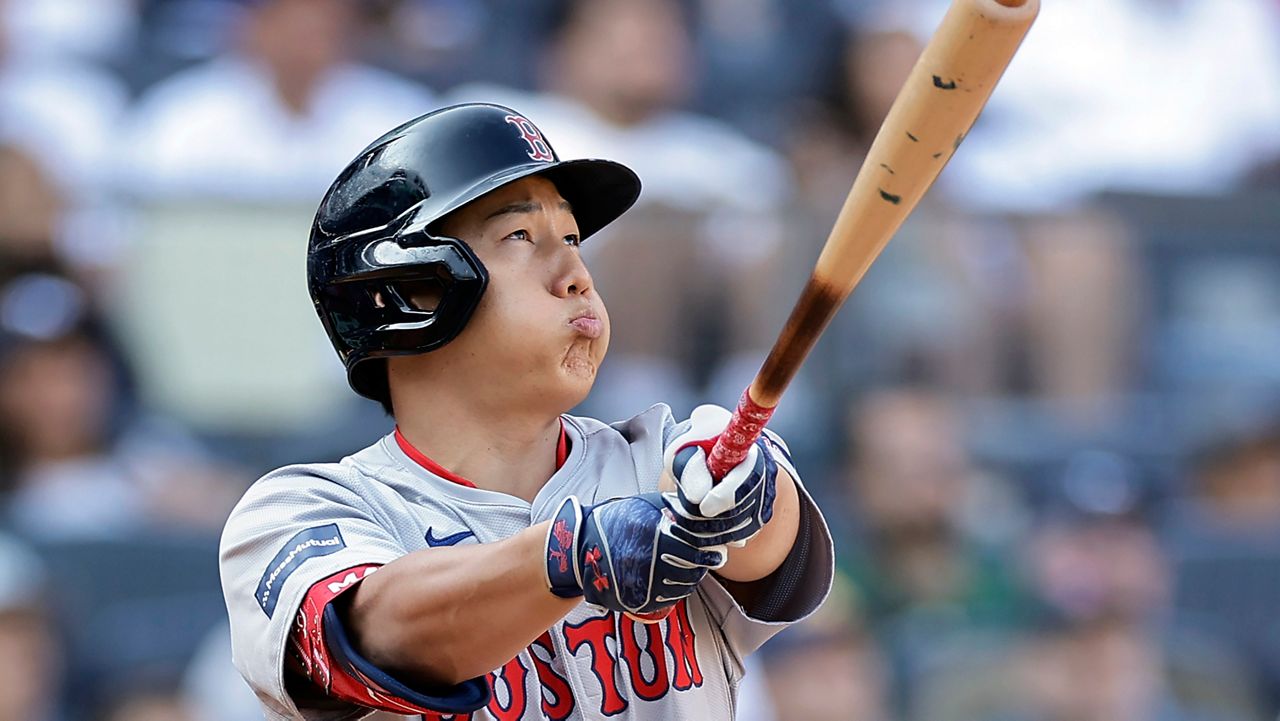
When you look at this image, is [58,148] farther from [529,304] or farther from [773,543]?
[773,543]

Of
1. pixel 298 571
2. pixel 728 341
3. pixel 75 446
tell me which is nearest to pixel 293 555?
pixel 298 571

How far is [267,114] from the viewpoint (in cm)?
616

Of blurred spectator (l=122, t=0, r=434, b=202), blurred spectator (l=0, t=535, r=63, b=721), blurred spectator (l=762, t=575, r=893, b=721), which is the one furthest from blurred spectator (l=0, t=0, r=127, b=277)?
blurred spectator (l=762, t=575, r=893, b=721)

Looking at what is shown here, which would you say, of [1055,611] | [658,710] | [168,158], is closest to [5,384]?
[168,158]

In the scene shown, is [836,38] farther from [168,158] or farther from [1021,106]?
[168,158]

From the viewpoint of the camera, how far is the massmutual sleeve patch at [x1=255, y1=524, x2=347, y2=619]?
214 cm

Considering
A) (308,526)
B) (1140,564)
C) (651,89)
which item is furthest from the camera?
(651,89)

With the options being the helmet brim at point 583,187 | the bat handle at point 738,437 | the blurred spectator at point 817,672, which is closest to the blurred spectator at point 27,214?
the blurred spectator at point 817,672

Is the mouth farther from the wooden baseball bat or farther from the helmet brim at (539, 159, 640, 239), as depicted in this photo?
the wooden baseball bat

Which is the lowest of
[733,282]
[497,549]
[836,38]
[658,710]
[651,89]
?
[658,710]

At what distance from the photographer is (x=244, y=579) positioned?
2.21 m

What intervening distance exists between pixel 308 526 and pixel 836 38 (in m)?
5.12

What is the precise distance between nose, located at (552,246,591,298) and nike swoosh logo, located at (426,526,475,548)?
0.33 metres

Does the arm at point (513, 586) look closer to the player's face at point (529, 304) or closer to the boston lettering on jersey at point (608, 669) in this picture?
the boston lettering on jersey at point (608, 669)
